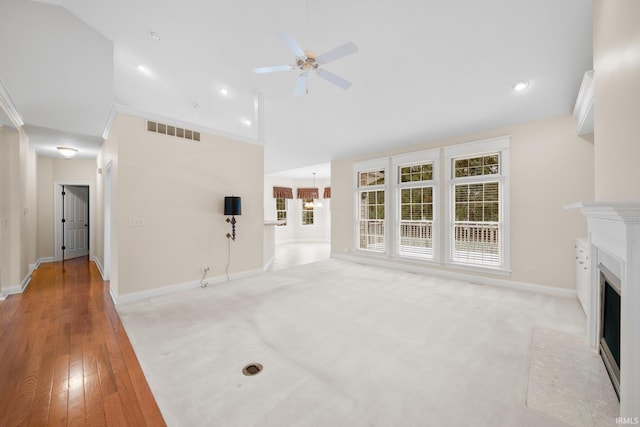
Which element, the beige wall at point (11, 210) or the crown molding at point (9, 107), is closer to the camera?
the crown molding at point (9, 107)

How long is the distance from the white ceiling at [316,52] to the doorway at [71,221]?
2.30 metres

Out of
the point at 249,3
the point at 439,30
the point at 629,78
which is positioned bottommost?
the point at 629,78

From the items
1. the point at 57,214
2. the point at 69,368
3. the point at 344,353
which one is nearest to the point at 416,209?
the point at 344,353

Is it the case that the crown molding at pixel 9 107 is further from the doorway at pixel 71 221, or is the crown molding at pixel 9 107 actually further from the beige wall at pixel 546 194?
the beige wall at pixel 546 194

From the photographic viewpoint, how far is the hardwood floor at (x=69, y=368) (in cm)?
162

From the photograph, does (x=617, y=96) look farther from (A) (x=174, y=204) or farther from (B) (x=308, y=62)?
(A) (x=174, y=204)

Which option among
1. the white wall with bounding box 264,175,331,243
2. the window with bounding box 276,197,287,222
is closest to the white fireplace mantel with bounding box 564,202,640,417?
the white wall with bounding box 264,175,331,243

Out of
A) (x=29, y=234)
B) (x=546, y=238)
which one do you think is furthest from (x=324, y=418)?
(x=29, y=234)

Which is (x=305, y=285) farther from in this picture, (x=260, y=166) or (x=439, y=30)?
(x=439, y=30)

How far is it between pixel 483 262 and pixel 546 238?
1.04m

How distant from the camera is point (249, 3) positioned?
112 inches

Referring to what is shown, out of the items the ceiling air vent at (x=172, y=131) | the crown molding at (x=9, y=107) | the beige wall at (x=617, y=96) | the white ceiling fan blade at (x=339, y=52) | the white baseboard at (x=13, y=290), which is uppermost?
the white ceiling fan blade at (x=339, y=52)

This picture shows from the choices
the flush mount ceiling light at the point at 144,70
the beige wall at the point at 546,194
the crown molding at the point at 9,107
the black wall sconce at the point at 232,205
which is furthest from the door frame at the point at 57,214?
the beige wall at the point at 546,194

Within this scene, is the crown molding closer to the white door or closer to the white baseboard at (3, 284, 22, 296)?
the white baseboard at (3, 284, 22, 296)
